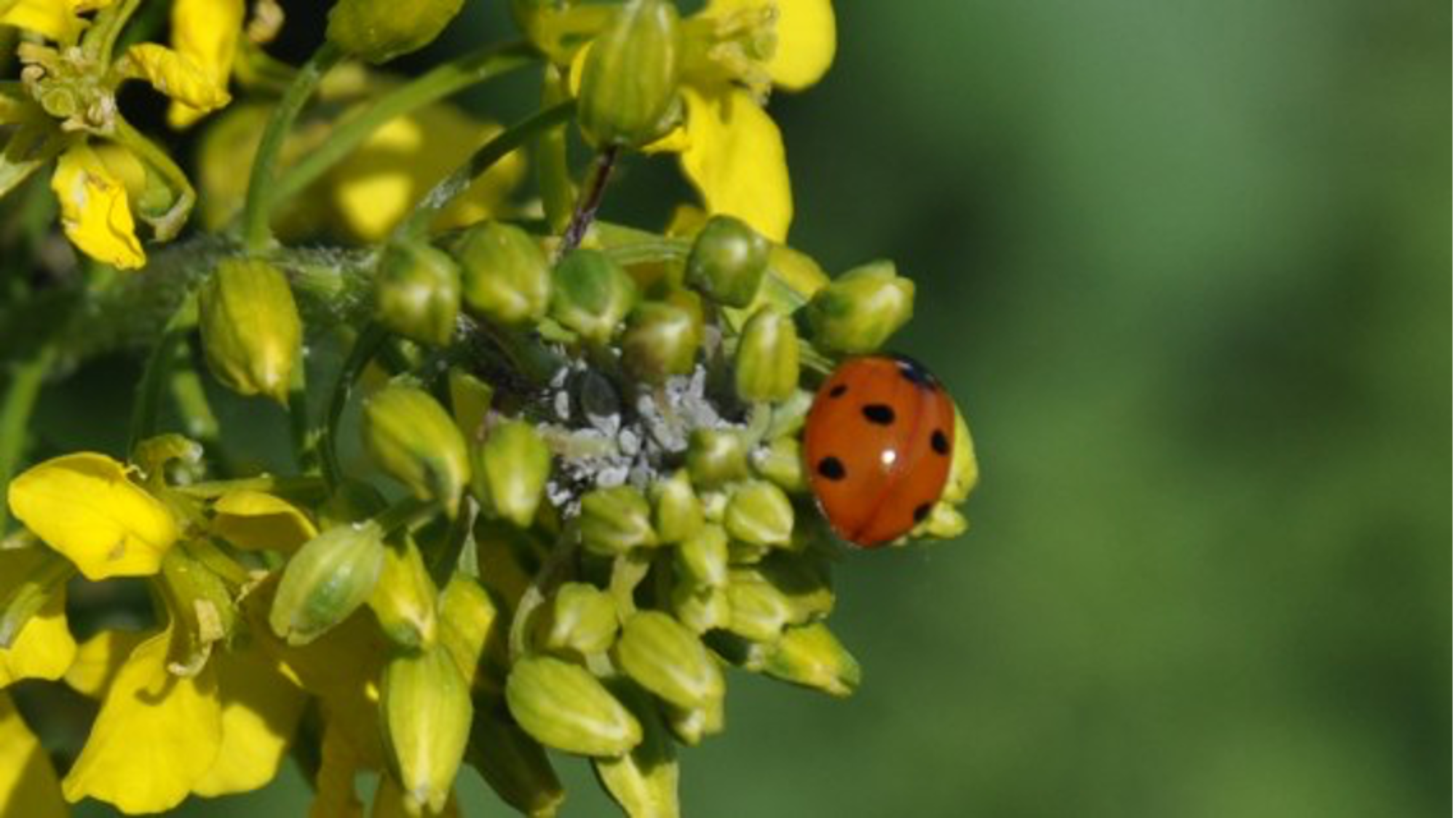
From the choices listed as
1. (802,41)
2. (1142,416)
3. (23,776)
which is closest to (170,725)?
(23,776)

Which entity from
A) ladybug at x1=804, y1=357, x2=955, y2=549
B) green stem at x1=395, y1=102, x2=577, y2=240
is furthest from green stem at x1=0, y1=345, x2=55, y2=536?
ladybug at x1=804, y1=357, x2=955, y2=549

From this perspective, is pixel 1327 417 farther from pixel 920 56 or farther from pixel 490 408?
pixel 490 408

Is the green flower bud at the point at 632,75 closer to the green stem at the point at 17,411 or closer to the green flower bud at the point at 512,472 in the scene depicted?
the green flower bud at the point at 512,472

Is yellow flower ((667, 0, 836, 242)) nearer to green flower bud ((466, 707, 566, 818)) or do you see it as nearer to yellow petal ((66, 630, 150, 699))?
green flower bud ((466, 707, 566, 818))

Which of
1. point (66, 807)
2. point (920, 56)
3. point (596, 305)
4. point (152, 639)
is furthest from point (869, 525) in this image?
point (920, 56)

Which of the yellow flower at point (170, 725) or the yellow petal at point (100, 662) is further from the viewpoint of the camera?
the yellow petal at point (100, 662)

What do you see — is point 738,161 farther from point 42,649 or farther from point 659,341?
point 42,649

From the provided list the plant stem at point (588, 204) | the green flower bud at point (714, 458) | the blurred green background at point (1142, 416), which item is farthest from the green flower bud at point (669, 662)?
the blurred green background at point (1142, 416)
